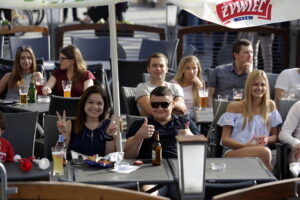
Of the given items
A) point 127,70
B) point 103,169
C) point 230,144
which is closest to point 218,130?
point 230,144

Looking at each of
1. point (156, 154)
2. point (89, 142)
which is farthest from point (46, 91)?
point (156, 154)

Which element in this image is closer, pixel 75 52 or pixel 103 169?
pixel 103 169

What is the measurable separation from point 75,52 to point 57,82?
412mm

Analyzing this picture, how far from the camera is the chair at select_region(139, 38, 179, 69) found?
41.5 feet

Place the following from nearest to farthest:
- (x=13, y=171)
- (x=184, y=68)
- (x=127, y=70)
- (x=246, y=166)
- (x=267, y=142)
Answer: (x=13, y=171) → (x=246, y=166) → (x=267, y=142) → (x=184, y=68) → (x=127, y=70)

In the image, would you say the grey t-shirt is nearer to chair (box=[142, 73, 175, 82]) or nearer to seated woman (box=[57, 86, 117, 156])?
chair (box=[142, 73, 175, 82])

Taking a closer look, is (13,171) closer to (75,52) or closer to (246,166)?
(246,166)

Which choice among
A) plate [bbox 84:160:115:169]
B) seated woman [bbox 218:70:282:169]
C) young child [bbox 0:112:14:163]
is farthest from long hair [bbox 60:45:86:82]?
plate [bbox 84:160:115:169]

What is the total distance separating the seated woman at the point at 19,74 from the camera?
9797 mm

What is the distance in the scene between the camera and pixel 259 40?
44.7ft

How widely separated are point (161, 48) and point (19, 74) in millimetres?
3421

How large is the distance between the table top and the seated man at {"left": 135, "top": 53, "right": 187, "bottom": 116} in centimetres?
224

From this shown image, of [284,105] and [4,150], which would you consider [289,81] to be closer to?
[284,105]

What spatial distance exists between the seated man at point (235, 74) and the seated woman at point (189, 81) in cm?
29
